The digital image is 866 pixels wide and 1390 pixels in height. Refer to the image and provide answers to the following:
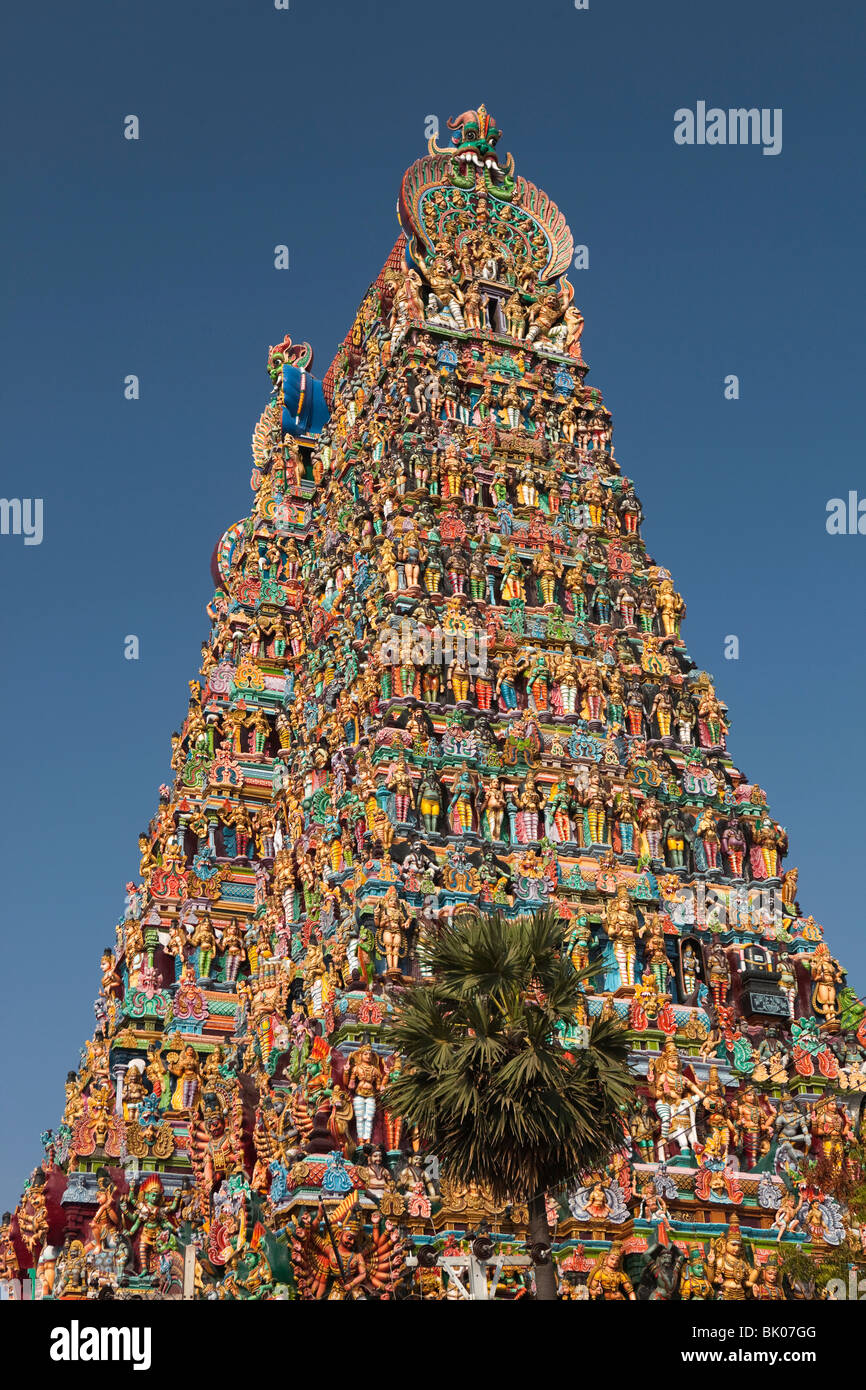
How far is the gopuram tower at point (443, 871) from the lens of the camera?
109 ft

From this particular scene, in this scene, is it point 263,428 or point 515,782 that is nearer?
point 515,782

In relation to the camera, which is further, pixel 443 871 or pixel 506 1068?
pixel 443 871

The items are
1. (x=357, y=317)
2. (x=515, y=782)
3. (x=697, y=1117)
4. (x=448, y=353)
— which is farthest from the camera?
(x=357, y=317)

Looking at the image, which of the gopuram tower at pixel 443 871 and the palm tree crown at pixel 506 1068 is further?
the gopuram tower at pixel 443 871

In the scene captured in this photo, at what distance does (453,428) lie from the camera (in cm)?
4775

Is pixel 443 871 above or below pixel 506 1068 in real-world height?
above

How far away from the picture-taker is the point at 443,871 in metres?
37.7

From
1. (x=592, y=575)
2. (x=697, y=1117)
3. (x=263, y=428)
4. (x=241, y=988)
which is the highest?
(x=263, y=428)

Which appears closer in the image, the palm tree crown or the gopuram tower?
the palm tree crown

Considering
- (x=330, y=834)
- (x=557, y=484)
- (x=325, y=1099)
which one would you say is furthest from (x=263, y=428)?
(x=325, y=1099)

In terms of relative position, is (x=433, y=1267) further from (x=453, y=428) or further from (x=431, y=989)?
(x=453, y=428)

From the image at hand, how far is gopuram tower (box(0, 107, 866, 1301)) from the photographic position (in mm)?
33094

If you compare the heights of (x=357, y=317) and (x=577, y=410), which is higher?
(x=357, y=317)

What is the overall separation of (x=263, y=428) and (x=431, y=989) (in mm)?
38632
